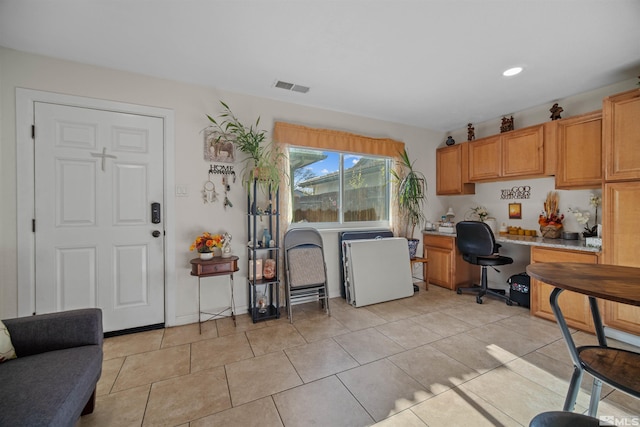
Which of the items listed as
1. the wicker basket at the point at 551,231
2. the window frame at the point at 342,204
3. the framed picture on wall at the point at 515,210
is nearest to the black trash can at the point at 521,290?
the wicker basket at the point at 551,231

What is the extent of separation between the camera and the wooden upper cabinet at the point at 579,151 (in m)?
2.71

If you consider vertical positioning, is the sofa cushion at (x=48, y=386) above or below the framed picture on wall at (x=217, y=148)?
below

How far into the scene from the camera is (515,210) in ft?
12.3

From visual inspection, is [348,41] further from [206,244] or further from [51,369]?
[51,369]

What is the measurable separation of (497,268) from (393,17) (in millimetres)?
3735

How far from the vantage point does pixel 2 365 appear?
127cm

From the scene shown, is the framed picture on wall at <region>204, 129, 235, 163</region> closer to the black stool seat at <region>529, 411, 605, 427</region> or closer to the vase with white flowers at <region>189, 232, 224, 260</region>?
the vase with white flowers at <region>189, 232, 224, 260</region>

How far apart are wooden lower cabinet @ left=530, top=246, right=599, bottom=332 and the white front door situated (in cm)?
406

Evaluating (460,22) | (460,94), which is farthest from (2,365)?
(460,94)

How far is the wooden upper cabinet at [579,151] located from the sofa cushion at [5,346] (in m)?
4.80

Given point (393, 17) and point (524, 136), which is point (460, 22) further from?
point (524, 136)

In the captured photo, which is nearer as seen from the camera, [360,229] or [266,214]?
[266,214]

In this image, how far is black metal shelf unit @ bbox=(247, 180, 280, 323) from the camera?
2.85 metres

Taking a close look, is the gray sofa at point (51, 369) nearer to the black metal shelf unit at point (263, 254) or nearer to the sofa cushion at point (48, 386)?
the sofa cushion at point (48, 386)
